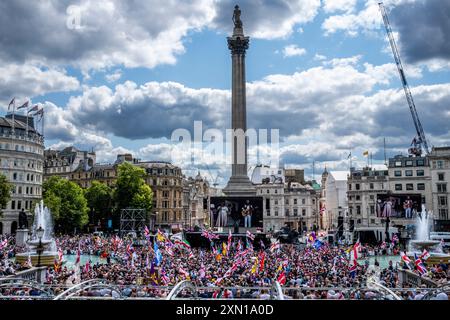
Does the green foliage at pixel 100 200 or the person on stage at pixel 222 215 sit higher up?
the green foliage at pixel 100 200

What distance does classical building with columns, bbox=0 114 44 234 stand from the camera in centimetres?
7512

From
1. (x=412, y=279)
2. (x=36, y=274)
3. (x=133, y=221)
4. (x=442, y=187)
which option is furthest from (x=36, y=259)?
(x=442, y=187)

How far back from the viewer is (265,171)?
13788 cm

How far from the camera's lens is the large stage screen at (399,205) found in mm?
64381

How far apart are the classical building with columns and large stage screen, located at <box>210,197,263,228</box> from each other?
34510mm

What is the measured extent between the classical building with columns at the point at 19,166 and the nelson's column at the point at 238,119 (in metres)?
35.6

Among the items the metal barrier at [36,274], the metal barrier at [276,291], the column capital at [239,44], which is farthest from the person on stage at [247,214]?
the metal barrier at [276,291]

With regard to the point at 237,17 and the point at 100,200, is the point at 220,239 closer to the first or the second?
the point at 237,17

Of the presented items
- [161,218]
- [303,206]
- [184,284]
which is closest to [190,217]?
[161,218]

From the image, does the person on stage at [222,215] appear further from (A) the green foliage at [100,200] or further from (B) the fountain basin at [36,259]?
(A) the green foliage at [100,200]

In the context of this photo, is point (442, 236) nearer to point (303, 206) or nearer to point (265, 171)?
point (303, 206)

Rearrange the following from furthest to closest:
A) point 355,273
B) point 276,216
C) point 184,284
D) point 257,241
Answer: point 276,216
point 257,241
point 355,273
point 184,284
